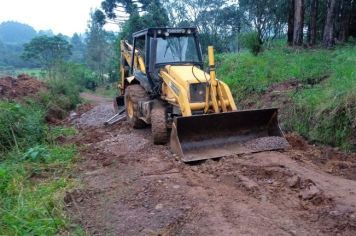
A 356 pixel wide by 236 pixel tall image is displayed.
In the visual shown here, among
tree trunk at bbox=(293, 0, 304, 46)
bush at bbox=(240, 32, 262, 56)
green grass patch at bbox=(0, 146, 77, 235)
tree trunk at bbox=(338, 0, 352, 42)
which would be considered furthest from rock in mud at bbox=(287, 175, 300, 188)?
tree trunk at bbox=(338, 0, 352, 42)

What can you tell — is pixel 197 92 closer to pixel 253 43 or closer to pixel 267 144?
pixel 267 144

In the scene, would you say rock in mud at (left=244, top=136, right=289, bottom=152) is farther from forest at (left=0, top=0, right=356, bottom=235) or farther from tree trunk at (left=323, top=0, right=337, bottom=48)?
tree trunk at (left=323, top=0, right=337, bottom=48)

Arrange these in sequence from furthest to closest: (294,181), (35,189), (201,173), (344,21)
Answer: (344,21) < (201,173) < (35,189) < (294,181)

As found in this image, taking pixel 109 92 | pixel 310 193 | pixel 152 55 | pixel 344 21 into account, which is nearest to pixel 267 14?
pixel 344 21

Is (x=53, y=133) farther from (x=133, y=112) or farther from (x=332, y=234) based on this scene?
(x=332, y=234)

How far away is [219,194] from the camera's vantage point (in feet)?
16.3

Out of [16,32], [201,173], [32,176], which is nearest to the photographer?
[201,173]

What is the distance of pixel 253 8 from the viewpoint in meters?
26.7

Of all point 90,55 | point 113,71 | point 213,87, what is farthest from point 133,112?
point 90,55

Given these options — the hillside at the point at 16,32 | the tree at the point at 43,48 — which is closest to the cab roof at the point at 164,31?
the tree at the point at 43,48

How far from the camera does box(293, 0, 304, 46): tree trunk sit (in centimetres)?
1500

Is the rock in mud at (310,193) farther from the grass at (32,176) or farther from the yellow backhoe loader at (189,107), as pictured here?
the grass at (32,176)

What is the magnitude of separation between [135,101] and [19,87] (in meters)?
7.32

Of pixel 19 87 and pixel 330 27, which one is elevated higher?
Answer: pixel 330 27
